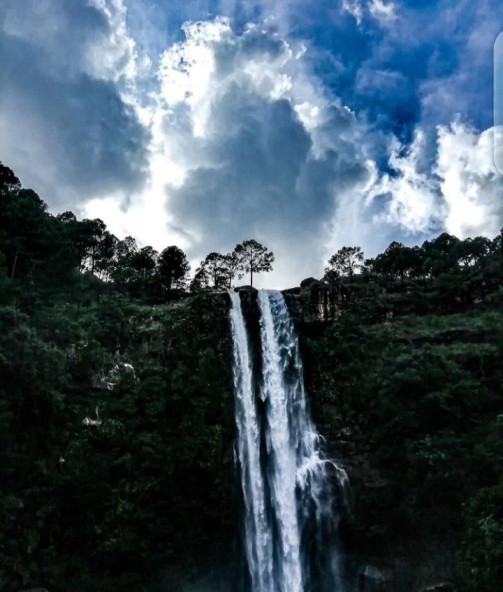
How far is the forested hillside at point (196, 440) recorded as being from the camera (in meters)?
18.3

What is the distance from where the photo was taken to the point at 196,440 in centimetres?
2097

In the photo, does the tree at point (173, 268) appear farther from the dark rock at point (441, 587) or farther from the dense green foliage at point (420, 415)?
the dark rock at point (441, 587)

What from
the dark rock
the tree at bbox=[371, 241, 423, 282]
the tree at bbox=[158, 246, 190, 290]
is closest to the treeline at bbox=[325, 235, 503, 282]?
the tree at bbox=[371, 241, 423, 282]

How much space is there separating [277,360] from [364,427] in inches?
211

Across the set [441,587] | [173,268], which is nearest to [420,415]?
[441,587]

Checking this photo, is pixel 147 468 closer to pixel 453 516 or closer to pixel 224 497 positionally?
→ pixel 224 497

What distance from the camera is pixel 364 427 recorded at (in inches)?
884

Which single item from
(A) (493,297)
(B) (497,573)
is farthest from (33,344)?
(A) (493,297)

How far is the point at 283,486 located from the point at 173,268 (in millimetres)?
28221

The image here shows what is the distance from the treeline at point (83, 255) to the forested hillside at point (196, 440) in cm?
345

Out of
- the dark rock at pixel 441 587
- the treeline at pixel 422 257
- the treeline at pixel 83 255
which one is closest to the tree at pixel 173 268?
the treeline at pixel 83 255

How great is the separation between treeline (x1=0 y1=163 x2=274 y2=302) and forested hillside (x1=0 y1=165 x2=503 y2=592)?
3450 millimetres

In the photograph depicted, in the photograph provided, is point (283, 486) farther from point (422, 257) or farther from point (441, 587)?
point (422, 257)

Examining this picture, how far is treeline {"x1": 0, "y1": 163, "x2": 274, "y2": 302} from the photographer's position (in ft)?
99.3
